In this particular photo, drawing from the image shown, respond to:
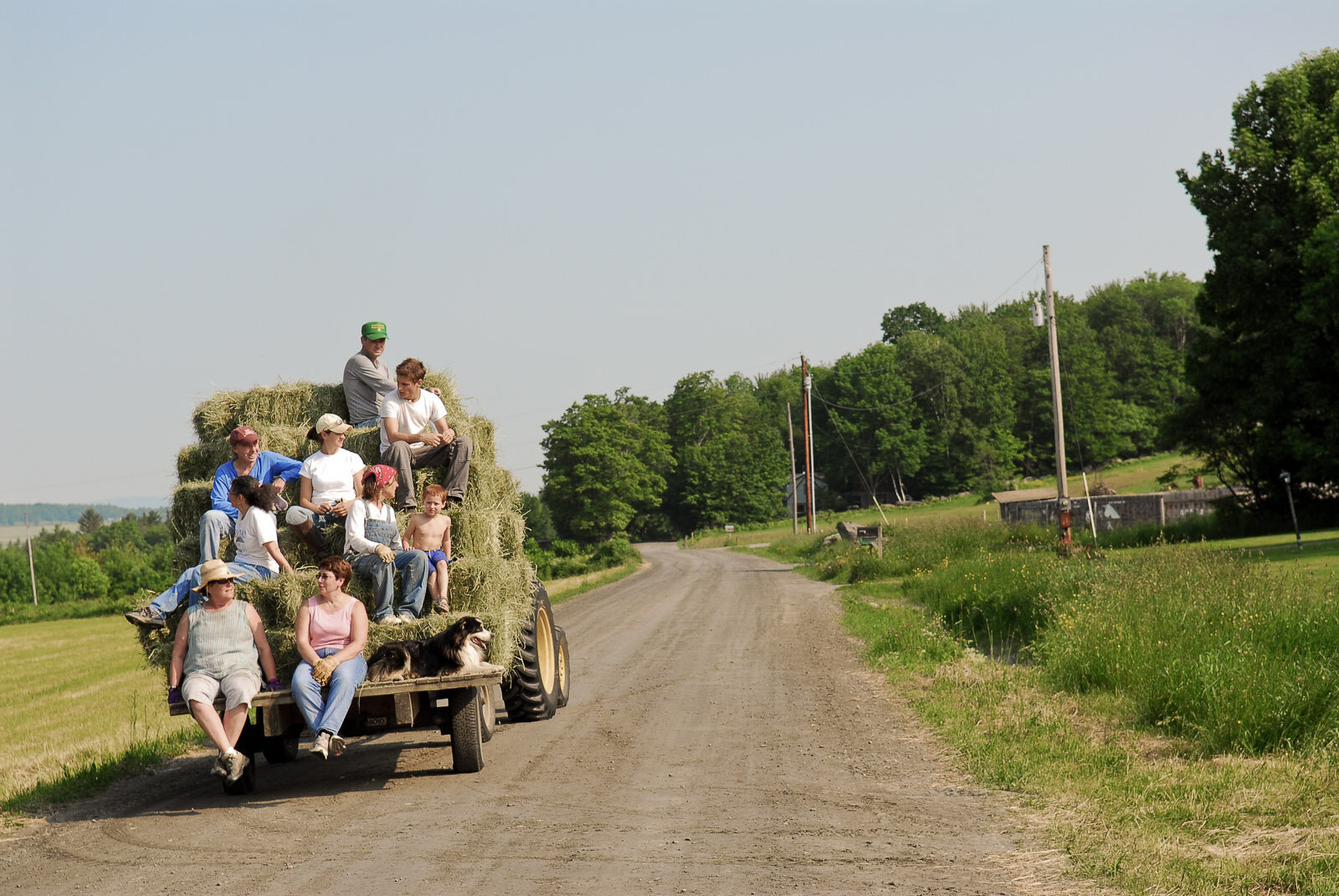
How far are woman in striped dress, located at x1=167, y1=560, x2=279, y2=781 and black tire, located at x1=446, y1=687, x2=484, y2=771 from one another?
1.31 meters

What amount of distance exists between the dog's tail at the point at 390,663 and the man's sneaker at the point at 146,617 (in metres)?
1.63

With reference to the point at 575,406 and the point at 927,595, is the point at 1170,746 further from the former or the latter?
the point at 575,406

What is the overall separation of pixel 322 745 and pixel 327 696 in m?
0.46

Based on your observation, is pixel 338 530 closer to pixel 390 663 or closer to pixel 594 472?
pixel 390 663

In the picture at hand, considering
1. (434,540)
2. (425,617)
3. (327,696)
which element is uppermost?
(434,540)

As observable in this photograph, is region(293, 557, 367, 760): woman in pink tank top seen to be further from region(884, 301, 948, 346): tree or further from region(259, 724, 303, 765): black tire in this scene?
region(884, 301, 948, 346): tree

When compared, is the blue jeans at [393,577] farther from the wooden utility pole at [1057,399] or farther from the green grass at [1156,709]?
the wooden utility pole at [1057,399]

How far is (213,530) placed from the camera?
8.39 metres

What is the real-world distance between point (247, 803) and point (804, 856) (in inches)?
173

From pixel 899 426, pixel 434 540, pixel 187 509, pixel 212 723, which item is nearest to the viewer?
pixel 212 723

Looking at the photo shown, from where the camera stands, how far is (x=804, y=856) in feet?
19.5

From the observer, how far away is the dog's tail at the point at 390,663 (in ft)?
26.3

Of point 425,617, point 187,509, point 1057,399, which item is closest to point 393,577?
point 425,617

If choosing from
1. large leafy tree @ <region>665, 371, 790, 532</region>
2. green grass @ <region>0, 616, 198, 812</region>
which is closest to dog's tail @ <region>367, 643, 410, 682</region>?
green grass @ <region>0, 616, 198, 812</region>
